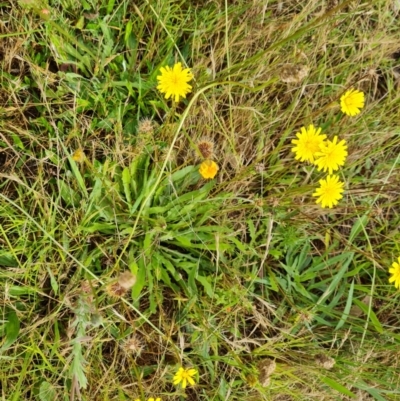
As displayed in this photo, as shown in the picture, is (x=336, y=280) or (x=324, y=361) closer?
(x=324, y=361)

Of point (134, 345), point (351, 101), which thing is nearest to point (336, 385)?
point (134, 345)

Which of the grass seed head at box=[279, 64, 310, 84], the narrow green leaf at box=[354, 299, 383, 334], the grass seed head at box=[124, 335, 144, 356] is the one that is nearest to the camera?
the grass seed head at box=[279, 64, 310, 84]

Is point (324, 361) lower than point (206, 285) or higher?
lower

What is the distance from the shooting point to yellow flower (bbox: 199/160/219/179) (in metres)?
1.37

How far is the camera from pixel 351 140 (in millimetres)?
1586

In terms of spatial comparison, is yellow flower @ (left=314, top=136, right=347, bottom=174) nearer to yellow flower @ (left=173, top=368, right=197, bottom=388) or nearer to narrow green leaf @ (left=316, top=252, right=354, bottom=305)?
narrow green leaf @ (left=316, top=252, right=354, bottom=305)

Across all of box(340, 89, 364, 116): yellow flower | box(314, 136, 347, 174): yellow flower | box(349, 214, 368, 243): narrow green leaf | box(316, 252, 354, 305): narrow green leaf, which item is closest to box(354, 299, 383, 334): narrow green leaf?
box(316, 252, 354, 305): narrow green leaf

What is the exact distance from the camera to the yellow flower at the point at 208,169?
1366mm

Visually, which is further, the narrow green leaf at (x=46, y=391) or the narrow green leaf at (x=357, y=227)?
the narrow green leaf at (x=357, y=227)

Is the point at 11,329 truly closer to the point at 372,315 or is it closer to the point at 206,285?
the point at 206,285

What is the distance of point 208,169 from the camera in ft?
4.49

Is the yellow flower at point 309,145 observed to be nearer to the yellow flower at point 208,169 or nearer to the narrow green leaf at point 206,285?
the yellow flower at point 208,169

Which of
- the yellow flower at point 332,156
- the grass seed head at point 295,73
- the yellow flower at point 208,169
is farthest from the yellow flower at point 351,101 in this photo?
the yellow flower at point 208,169

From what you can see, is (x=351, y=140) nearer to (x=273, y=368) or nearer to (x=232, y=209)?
(x=232, y=209)
